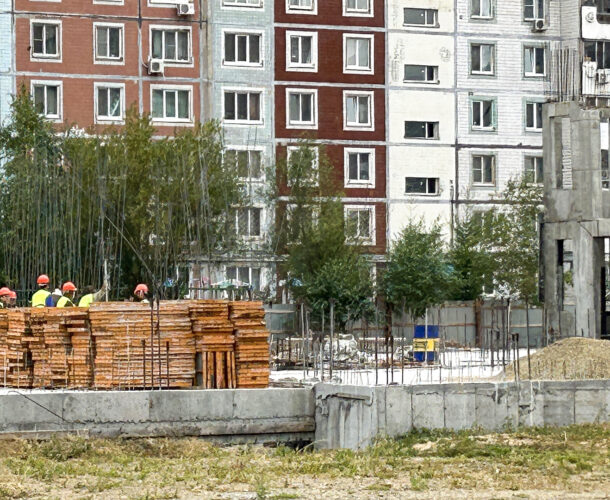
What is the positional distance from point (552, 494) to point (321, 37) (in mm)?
51990

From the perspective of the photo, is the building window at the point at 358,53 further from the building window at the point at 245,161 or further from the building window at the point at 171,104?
the building window at the point at 171,104

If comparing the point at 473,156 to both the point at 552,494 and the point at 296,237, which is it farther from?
the point at 552,494

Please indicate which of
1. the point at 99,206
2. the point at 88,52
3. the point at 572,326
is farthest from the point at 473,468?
the point at 88,52

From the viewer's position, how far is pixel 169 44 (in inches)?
2685

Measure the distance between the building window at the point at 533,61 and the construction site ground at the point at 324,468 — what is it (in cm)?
4723

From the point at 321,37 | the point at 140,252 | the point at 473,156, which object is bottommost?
the point at 140,252

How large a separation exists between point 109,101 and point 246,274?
30.6 ft

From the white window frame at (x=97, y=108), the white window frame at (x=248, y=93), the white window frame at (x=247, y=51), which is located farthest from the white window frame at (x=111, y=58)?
the white window frame at (x=248, y=93)

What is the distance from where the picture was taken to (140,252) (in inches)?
2170

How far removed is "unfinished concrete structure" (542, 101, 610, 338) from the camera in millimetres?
40719

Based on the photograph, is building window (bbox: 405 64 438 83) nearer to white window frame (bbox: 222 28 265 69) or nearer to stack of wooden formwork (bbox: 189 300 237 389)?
white window frame (bbox: 222 28 265 69)

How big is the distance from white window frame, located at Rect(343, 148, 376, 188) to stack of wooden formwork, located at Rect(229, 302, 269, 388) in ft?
134

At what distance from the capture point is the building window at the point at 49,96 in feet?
217

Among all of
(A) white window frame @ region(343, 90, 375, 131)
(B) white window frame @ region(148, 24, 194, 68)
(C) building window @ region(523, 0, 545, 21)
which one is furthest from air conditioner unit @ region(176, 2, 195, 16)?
(C) building window @ region(523, 0, 545, 21)
